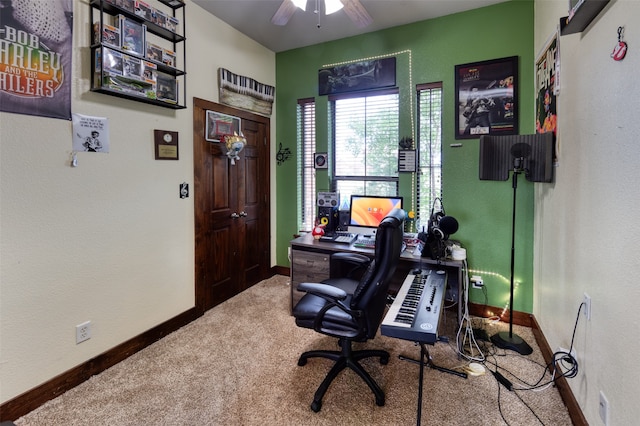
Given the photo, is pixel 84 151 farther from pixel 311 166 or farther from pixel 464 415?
pixel 464 415

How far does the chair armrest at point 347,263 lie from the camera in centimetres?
241

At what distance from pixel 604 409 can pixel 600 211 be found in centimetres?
86

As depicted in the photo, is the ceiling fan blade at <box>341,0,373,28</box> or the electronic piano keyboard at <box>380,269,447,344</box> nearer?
the electronic piano keyboard at <box>380,269,447,344</box>

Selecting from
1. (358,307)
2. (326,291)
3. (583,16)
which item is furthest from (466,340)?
(583,16)

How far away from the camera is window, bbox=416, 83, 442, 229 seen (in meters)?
3.09

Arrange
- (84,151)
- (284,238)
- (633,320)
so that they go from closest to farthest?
1. (633,320)
2. (84,151)
3. (284,238)

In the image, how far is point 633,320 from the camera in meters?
1.17

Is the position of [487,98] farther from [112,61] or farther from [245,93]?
[112,61]

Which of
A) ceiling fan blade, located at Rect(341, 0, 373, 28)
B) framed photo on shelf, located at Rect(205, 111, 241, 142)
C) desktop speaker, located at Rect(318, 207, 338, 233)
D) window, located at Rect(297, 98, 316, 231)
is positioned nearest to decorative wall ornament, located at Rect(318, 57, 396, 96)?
window, located at Rect(297, 98, 316, 231)

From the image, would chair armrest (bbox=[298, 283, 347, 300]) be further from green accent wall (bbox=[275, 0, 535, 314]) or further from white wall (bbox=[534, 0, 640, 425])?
green accent wall (bbox=[275, 0, 535, 314])

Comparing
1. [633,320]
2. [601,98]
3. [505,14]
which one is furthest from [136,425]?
[505,14]

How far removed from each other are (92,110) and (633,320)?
297 centimetres

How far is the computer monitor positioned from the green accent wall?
41 cm

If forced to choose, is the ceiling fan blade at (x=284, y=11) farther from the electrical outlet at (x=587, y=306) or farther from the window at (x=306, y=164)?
the electrical outlet at (x=587, y=306)
